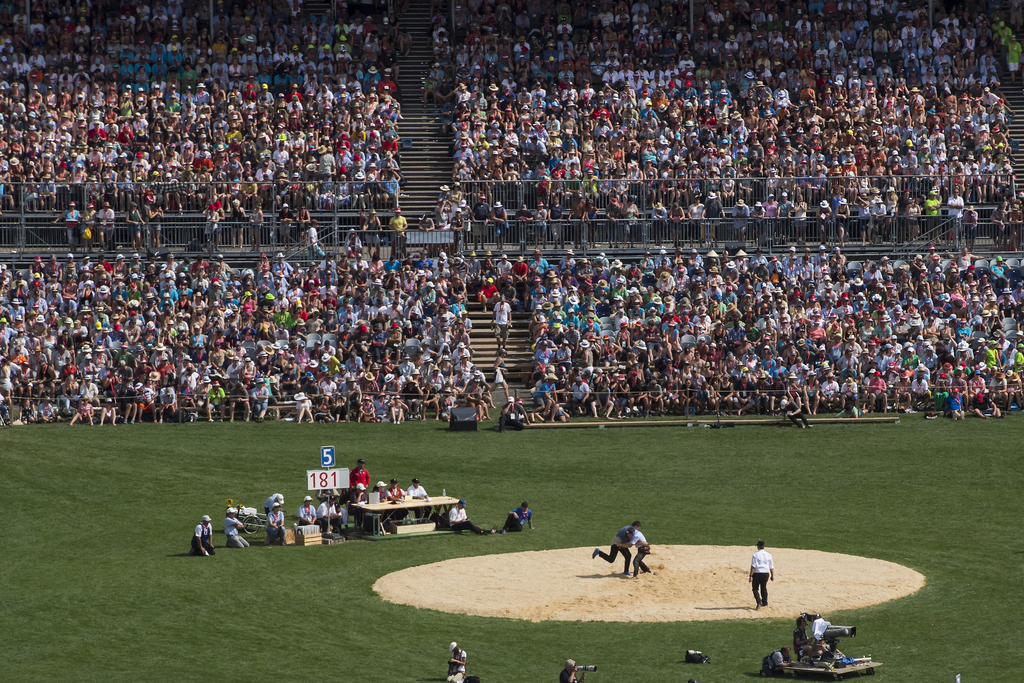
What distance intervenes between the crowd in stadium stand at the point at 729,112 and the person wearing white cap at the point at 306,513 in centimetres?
1663

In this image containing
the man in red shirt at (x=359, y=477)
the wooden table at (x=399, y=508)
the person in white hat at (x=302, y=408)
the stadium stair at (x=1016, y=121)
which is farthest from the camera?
the stadium stair at (x=1016, y=121)

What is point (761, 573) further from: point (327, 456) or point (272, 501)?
point (272, 501)

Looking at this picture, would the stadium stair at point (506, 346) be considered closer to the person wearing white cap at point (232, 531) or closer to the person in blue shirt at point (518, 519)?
the person in blue shirt at point (518, 519)

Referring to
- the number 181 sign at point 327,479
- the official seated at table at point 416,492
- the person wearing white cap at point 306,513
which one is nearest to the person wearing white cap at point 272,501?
the person wearing white cap at point 306,513

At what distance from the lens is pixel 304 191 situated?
42219mm

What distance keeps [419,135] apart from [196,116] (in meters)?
6.86

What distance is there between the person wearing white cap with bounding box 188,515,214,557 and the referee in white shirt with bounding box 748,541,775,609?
9.27m

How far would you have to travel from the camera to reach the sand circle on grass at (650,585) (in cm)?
2145

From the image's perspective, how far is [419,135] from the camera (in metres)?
45.8

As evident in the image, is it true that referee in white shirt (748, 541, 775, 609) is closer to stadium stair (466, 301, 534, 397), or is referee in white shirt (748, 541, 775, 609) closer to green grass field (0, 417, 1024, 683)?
green grass field (0, 417, 1024, 683)

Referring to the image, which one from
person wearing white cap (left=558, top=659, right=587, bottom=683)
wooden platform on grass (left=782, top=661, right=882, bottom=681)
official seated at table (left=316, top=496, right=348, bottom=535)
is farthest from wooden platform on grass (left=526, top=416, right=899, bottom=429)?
person wearing white cap (left=558, top=659, right=587, bottom=683)

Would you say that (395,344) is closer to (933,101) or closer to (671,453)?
(671,453)

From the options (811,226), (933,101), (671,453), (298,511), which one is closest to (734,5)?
(933,101)

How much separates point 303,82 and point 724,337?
1687 cm
